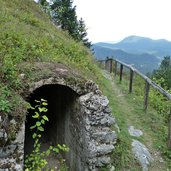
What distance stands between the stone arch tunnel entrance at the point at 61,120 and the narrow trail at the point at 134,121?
196 centimetres

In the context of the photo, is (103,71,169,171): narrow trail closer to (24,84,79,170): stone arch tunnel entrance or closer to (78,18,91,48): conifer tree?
(24,84,79,170): stone arch tunnel entrance

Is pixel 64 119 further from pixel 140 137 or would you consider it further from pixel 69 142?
pixel 140 137

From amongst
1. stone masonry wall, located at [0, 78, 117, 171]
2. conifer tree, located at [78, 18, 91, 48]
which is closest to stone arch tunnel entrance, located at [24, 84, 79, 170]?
stone masonry wall, located at [0, 78, 117, 171]

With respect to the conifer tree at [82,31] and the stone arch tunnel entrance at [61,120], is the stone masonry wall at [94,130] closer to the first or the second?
the stone arch tunnel entrance at [61,120]

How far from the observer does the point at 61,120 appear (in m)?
7.98

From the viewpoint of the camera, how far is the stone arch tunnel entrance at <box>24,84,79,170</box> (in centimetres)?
689

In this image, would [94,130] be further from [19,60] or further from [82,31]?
[82,31]

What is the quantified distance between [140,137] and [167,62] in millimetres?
38505

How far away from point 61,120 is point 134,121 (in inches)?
91.2

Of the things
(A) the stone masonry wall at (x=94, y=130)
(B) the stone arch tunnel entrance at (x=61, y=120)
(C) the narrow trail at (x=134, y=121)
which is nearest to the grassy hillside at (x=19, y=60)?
(A) the stone masonry wall at (x=94, y=130)

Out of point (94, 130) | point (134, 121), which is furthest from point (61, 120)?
point (134, 121)

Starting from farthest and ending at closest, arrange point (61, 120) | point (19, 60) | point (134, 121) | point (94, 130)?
point (134, 121), point (61, 120), point (19, 60), point (94, 130)

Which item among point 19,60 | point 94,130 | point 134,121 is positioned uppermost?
point 19,60

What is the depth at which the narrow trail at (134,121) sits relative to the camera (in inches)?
256
